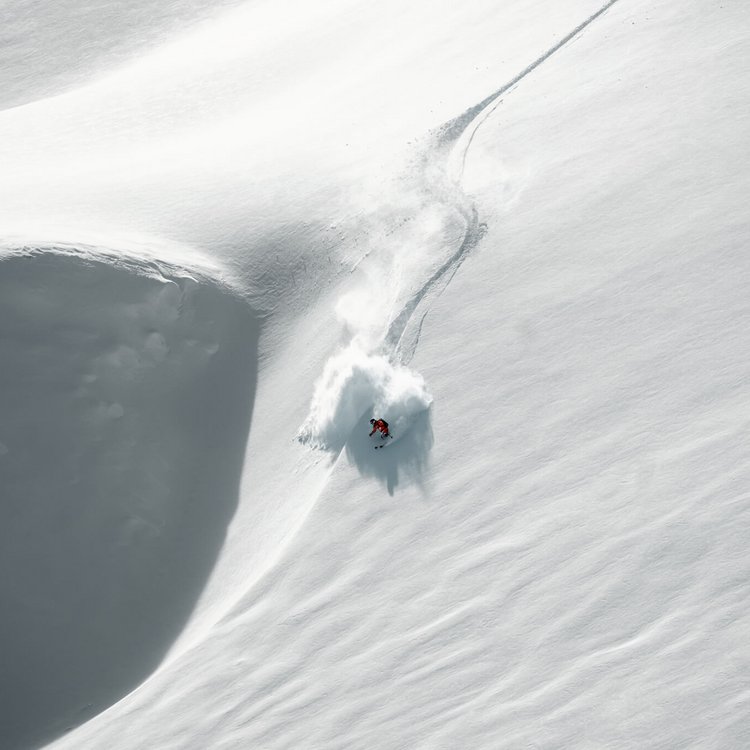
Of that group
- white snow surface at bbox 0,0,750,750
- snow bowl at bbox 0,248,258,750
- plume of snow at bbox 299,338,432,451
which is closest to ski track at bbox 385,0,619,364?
white snow surface at bbox 0,0,750,750

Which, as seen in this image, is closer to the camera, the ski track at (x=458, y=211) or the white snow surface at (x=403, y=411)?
the white snow surface at (x=403, y=411)

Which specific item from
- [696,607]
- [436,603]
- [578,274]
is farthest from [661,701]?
[578,274]

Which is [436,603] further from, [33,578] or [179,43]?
[179,43]

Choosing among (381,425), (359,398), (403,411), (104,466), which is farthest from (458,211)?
(104,466)

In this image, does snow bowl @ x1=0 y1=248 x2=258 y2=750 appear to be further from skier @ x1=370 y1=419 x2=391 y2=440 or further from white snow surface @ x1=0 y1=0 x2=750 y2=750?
skier @ x1=370 y1=419 x2=391 y2=440

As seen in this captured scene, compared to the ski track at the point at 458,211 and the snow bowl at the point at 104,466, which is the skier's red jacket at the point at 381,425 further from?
the snow bowl at the point at 104,466

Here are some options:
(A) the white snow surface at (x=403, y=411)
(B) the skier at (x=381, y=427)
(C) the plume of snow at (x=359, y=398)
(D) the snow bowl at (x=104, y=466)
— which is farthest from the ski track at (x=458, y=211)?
(D) the snow bowl at (x=104, y=466)
